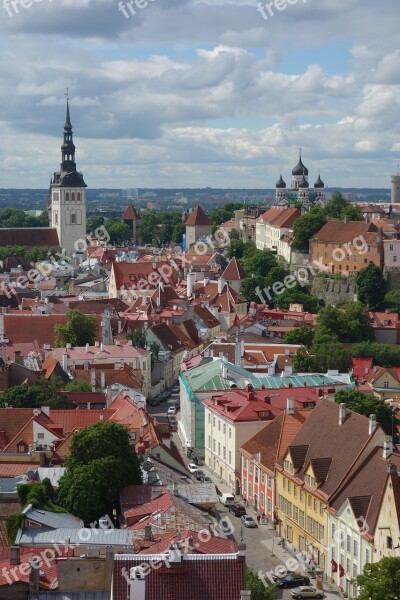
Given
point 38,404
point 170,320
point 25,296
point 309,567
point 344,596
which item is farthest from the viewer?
point 25,296

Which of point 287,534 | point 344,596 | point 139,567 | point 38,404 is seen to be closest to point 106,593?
point 139,567

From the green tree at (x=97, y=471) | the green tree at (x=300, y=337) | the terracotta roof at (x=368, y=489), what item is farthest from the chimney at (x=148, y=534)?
the green tree at (x=300, y=337)

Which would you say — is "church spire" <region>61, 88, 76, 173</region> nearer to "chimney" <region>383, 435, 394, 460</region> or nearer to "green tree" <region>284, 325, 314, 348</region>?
"green tree" <region>284, 325, 314, 348</region>

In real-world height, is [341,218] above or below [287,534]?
above

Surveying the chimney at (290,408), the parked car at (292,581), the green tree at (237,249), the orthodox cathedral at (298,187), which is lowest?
the parked car at (292,581)

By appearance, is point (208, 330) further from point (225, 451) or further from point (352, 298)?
point (225, 451)

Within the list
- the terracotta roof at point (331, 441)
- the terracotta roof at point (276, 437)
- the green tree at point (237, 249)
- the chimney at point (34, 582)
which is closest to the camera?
the chimney at point (34, 582)

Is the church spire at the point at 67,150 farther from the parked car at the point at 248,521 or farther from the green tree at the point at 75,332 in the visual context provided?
the parked car at the point at 248,521
